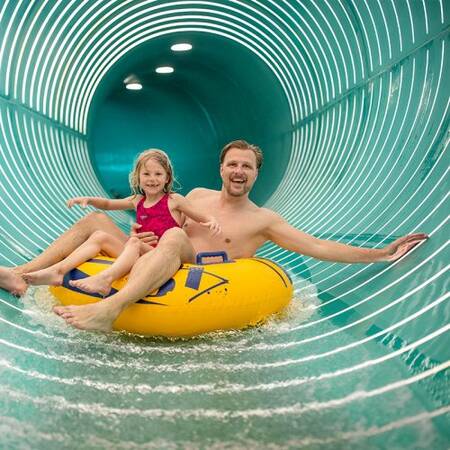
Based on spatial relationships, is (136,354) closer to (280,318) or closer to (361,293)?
(280,318)

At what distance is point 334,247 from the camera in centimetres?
406

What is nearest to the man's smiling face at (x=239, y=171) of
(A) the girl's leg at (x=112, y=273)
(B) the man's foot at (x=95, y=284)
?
(A) the girl's leg at (x=112, y=273)

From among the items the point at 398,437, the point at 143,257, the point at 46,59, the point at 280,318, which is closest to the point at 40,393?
the point at 143,257

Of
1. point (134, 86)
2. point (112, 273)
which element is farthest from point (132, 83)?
point (112, 273)

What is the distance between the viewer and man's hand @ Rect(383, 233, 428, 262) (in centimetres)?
389

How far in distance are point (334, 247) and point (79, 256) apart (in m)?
1.60

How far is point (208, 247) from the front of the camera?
14.0ft

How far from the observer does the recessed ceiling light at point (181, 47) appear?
923cm

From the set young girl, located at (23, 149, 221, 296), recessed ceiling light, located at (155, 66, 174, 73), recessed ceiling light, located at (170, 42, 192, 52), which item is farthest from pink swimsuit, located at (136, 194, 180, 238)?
recessed ceiling light, located at (155, 66, 174, 73)

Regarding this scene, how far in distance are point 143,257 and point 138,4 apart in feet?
17.4

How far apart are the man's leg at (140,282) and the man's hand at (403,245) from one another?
124 cm

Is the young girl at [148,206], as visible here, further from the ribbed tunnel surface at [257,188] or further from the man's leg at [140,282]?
the ribbed tunnel surface at [257,188]

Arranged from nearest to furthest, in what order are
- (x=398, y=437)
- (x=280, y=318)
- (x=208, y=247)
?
(x=398, y=437) < (x=280, y=318) < (x=208, y=247)

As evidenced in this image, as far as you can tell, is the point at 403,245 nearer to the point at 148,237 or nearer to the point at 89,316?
the point at 148,237
